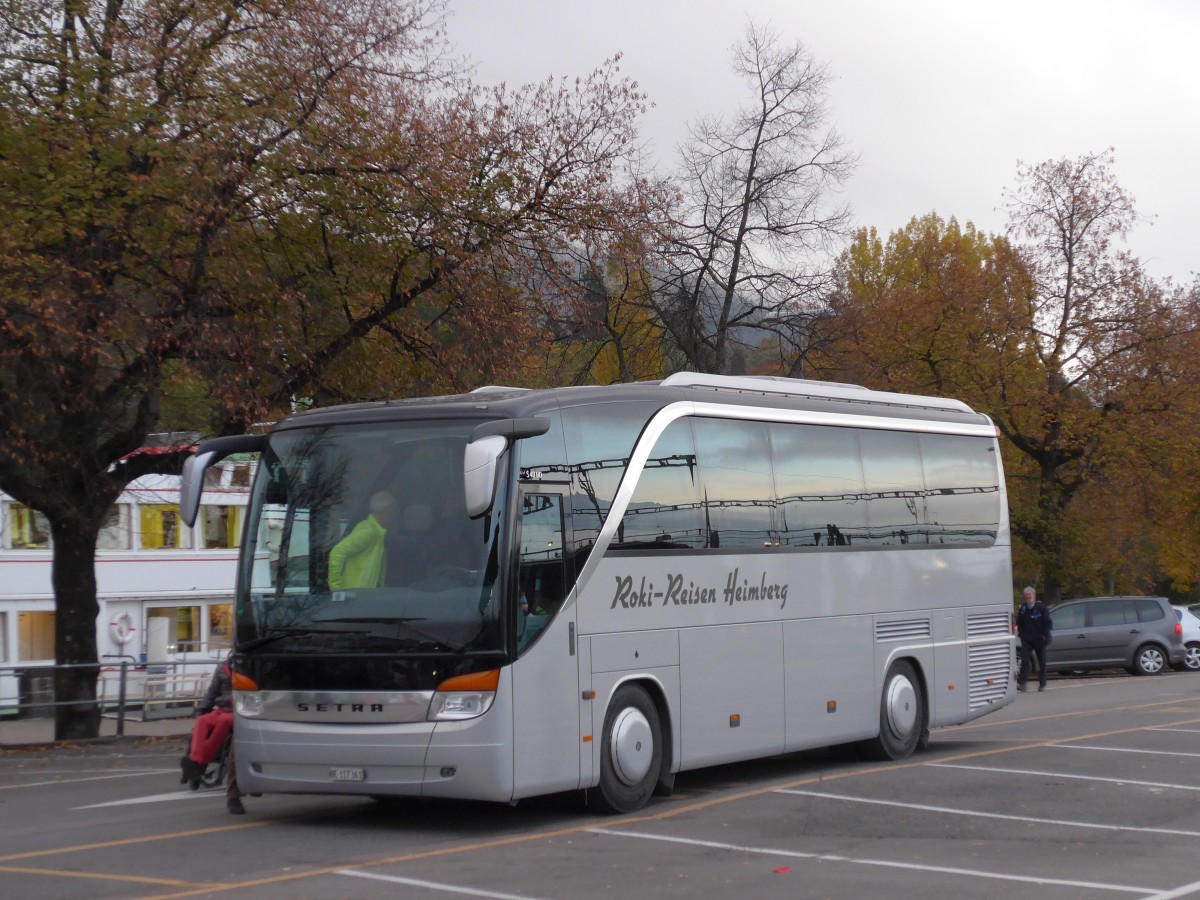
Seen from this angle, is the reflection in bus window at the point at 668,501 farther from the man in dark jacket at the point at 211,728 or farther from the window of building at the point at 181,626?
the window of building at the point at 181,626

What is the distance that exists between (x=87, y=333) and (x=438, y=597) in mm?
8028

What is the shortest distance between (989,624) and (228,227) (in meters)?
9.95

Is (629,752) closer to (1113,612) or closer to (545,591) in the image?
(545,591)

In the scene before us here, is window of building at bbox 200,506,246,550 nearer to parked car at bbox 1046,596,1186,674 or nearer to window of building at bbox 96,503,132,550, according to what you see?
window of building at bbox 96,503,132,550

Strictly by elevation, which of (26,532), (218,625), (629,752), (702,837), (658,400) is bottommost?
(702,837)

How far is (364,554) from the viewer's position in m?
10.6

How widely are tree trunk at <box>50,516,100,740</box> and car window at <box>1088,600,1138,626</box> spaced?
2217cm

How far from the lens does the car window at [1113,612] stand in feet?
109

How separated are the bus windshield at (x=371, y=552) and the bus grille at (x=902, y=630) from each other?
5.84 m

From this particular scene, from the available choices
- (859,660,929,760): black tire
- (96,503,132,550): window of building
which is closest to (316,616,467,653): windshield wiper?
(859,660,929,760): black tire

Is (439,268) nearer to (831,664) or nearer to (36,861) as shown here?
(831,664)

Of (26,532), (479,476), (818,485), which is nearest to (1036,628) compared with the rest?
(818,485)

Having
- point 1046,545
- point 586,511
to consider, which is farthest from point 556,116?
point 1046,545

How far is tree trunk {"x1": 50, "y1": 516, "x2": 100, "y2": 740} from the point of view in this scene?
19.9 metres
